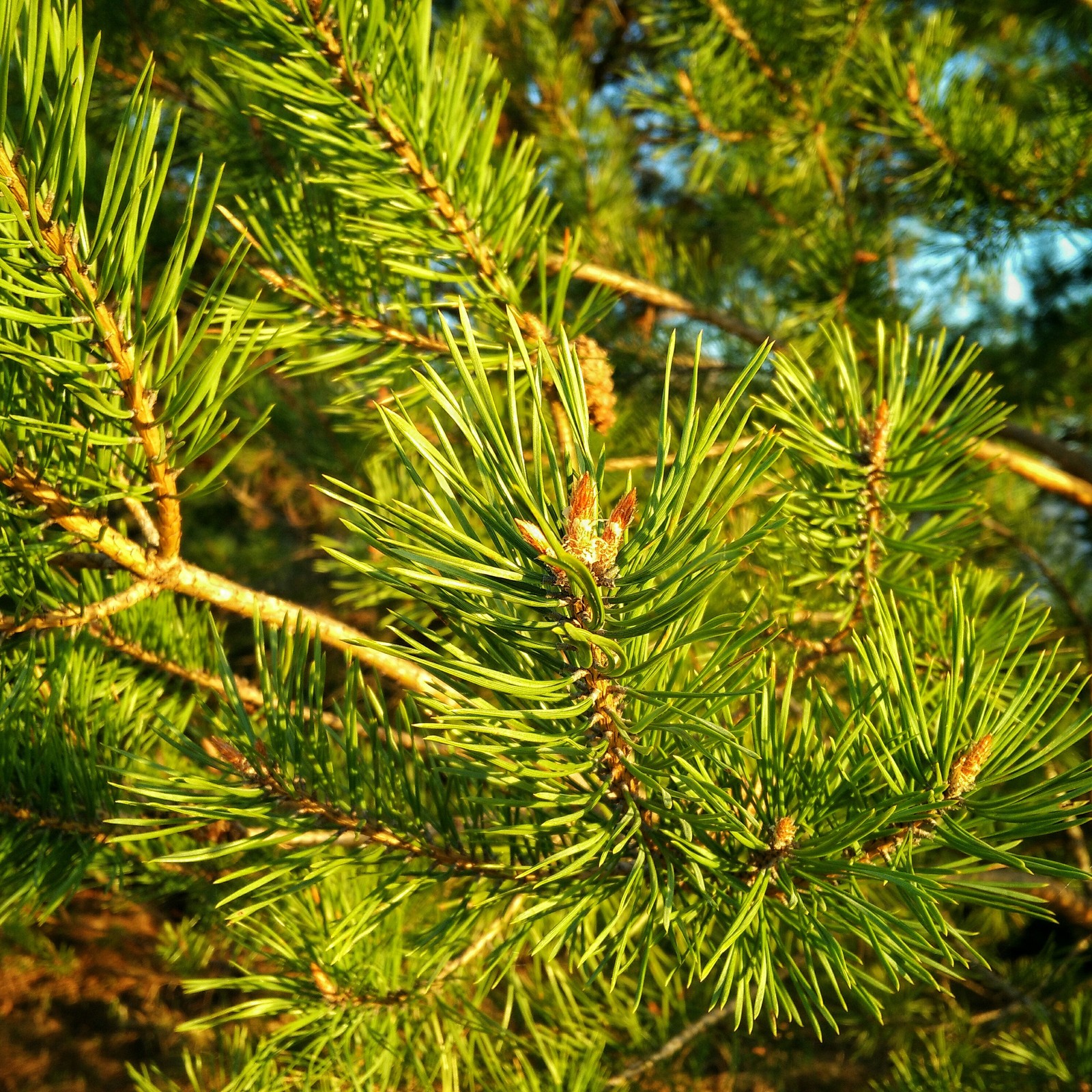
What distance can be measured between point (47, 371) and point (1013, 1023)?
1203 mm

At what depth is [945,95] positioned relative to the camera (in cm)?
102

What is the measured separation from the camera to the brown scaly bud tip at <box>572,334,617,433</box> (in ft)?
1.82

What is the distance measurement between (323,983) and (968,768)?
0.42 m

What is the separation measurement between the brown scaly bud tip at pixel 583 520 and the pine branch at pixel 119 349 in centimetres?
19

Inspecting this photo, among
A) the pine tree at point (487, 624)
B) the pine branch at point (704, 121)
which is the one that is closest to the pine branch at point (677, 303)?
the pine tree at point (487, 624)

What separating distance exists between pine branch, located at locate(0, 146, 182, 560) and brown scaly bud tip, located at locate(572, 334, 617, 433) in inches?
10.3

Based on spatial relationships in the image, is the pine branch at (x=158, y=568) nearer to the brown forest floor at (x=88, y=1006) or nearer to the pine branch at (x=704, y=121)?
the pine branch at (x=704, y=121)

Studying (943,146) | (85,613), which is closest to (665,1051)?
(85,613)

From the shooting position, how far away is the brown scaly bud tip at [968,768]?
362 mm

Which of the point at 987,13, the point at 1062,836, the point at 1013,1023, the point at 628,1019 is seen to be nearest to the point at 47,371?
the point at 628,1019

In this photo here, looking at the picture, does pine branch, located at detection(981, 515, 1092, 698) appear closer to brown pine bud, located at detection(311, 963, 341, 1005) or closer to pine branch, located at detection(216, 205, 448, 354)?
pine branch, located at detection(216, 205, 448, 354)

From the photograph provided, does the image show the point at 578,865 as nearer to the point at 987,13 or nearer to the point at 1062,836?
the point at 1062,836

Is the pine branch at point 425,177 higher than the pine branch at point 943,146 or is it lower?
lower

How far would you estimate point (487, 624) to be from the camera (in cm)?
31
